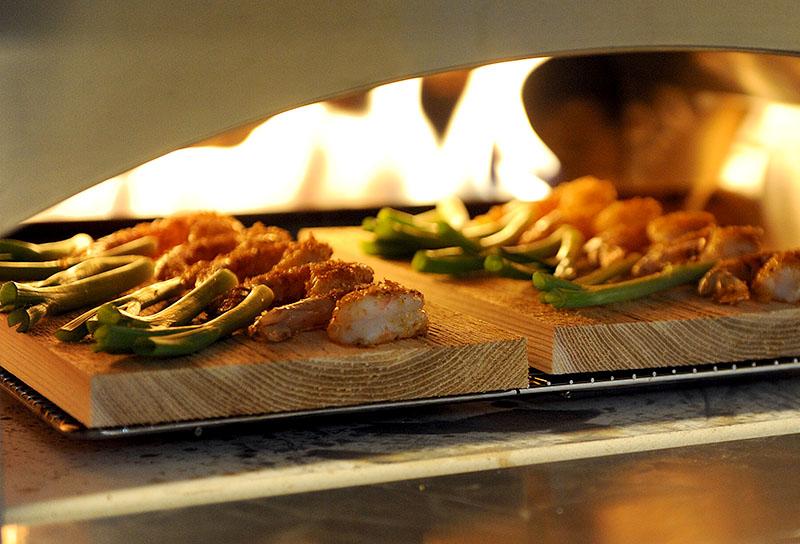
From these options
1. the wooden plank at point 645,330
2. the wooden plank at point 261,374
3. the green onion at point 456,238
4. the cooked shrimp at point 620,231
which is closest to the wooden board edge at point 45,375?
the wooden plank at point 261,374

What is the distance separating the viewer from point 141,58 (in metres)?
2.14

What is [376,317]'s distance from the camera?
236cm

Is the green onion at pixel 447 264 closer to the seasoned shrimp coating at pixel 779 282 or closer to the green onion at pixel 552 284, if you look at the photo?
the green onion at pixel 552 284

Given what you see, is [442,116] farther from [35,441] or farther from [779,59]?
[35,441]

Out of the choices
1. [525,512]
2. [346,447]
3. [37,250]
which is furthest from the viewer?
[37,250]

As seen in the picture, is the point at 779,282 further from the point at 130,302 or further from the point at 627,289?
the point at 130,302

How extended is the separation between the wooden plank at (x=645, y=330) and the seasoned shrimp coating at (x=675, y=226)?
32 cm

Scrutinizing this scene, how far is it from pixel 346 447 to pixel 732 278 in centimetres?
92

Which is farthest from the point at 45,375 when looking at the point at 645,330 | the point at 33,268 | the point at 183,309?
the point at 645,330

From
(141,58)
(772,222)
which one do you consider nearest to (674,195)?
(772,222)

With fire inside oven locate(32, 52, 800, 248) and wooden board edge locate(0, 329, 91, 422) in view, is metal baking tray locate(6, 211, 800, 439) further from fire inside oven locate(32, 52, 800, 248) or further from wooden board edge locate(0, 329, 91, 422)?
fire inside oven locate(32, 52, 800, 248)

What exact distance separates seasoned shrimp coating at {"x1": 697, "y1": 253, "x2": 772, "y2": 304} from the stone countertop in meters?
0.20

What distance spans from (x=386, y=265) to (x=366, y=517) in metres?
1.23

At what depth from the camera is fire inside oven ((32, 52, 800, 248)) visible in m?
3.67
